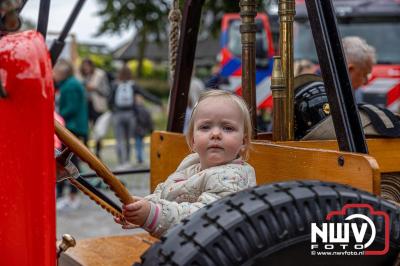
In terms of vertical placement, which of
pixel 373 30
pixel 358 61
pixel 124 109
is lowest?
pixel 124 109

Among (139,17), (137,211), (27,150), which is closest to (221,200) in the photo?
(137,211)

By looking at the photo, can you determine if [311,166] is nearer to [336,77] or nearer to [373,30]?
[336,77]

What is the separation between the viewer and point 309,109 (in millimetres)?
2795

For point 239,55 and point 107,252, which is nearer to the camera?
point 107,252

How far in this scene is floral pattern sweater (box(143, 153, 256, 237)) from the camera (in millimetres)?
1891

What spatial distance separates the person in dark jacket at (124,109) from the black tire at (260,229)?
808 cm

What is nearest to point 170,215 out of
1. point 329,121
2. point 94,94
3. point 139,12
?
point 329,121

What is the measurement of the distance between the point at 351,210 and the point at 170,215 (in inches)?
19.0

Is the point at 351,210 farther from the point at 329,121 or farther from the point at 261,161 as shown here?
the point at 329,121

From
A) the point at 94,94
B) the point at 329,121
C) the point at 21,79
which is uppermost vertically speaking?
the point at 21,79

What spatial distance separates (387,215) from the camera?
170 cm

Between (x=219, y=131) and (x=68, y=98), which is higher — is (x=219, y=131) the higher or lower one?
the higher one

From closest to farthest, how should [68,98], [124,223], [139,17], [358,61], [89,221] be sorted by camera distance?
[124,223], [358,61], [89,221], [68,98], [139,17]

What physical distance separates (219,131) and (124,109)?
789cm
